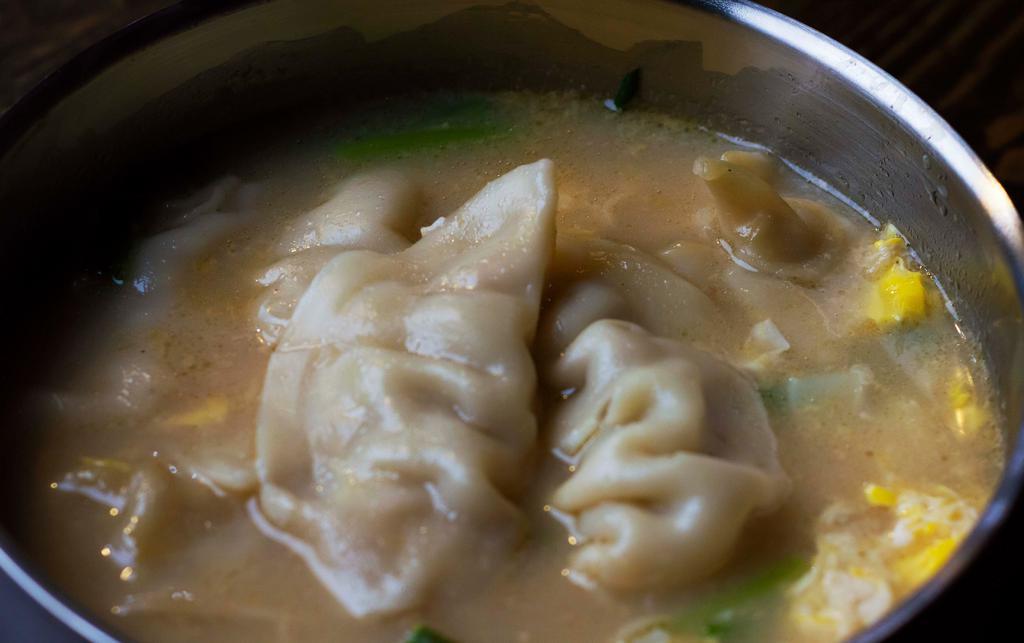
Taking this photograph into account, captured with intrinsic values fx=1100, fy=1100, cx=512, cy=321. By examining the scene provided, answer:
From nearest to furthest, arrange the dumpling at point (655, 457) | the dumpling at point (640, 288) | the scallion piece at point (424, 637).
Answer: the scallion piece at point (424, 637)
the dumpling at point (655, 457)
the dumpling at point (640, 288)

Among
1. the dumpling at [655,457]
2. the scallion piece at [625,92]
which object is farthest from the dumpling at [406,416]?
the scallion piece at [625,92]

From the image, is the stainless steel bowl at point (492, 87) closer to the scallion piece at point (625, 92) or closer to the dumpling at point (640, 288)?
the scallion piece at point (625, 92)

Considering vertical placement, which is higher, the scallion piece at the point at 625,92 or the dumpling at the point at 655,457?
the scallion piece at the point at 625,92

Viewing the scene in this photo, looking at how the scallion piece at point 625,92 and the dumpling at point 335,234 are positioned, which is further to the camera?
the scallion piece at point 625,92

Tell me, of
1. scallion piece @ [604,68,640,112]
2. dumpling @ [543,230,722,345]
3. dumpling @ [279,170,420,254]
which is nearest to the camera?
dumpling @ [543,230,722,345]

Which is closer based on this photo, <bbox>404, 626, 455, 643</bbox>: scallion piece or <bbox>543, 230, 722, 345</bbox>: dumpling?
<bbox>404, 626, 455, 643</bbox>: scallion piece

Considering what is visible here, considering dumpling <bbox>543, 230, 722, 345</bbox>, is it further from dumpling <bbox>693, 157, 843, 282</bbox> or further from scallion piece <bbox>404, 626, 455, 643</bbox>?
scallion piece <bbox>404, 626, 455, 643</bbox>

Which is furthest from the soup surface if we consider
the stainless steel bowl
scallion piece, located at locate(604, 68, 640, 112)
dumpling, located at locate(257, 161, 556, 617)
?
scallion piece, located at locate(604, 68, 640, 112)

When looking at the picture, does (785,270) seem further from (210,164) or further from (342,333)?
(210,164)

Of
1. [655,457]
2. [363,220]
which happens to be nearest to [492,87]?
[363,220]
